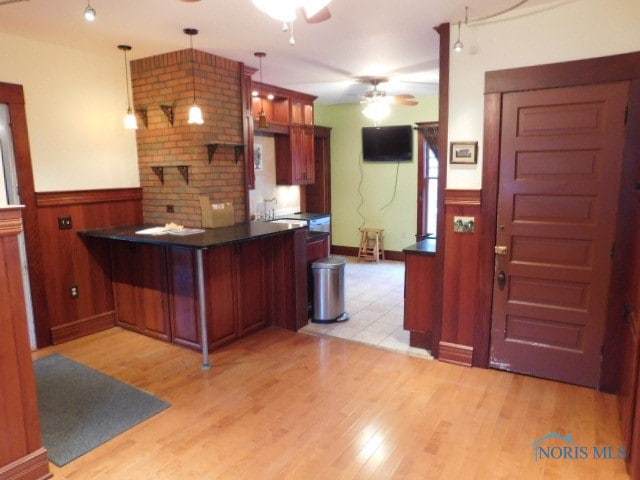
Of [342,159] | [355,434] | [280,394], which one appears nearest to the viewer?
[355,434]

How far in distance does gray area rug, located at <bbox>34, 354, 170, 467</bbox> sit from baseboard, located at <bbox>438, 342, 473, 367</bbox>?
2069mm

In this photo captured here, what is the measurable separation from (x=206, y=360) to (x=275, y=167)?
3.54m

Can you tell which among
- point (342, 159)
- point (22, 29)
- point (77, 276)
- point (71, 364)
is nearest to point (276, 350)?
point (71, 364)

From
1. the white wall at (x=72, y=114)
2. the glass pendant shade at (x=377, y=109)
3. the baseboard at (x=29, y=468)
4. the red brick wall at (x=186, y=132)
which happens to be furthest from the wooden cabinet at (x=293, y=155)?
the baseboard at (x=29, y=468)

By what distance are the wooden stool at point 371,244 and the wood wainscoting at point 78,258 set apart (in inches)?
156

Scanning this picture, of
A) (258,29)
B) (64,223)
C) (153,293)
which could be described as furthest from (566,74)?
(64,223)

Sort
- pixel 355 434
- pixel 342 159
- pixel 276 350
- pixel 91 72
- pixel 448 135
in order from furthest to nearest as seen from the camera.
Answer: pixel 342 159 → pixel 91 72 → pixel 276 350 → pixel 448 135 → pixel 355 434

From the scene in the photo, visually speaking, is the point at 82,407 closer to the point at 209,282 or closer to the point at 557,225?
the point at 209,282

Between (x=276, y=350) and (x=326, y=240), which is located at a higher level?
(x=326, y=240)

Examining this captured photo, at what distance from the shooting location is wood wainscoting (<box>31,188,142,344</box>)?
149 inches

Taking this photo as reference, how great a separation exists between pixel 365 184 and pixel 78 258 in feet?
15.2

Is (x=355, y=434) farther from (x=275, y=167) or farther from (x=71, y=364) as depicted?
(x=275, y=167)

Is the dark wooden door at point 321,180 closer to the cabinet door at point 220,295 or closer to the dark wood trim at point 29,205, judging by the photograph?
the cabinet door at point 220,295

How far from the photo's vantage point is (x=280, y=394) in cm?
295
